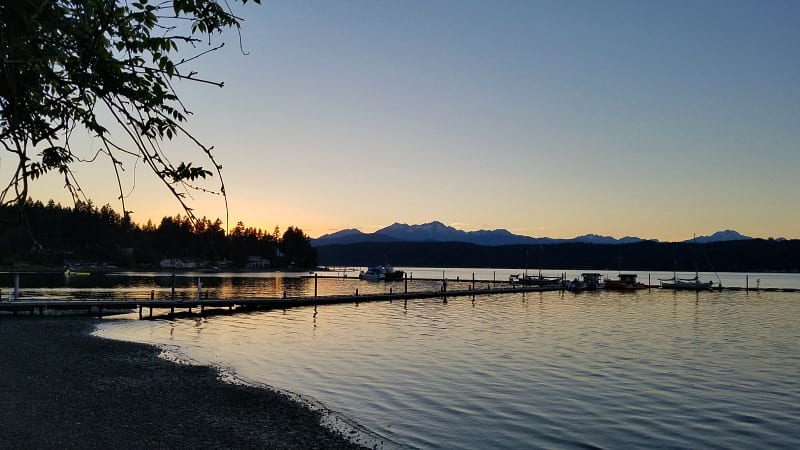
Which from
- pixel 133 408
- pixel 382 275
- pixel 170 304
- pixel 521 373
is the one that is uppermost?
pixel 170 304

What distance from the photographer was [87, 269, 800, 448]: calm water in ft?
53.3

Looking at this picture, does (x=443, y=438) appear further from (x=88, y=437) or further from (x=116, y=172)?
(x=116, y=172)

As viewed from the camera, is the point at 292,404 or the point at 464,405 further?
the point at 464,405

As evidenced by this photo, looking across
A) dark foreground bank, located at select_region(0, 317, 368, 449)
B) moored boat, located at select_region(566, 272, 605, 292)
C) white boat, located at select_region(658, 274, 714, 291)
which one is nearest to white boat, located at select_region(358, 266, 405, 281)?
moored boat, located at select_region(566, 272, 605, 292)

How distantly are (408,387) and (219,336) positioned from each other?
16724 mm

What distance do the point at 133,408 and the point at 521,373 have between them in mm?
15311

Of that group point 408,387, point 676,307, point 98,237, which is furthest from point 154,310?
point 98,237

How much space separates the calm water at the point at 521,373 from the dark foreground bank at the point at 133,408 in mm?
2124

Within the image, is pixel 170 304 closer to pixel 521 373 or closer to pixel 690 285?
pixel 521 373

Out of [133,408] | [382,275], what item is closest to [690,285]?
[382,275]

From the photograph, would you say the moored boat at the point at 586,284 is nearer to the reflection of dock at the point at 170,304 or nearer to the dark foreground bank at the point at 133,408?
the reflection of dock at the point at 170,304

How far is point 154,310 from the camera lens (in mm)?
46875

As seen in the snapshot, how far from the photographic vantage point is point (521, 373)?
2439cm

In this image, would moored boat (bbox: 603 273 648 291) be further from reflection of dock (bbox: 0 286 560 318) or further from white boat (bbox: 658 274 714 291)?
reflection of dock (bbox: 0 286 560 318)
